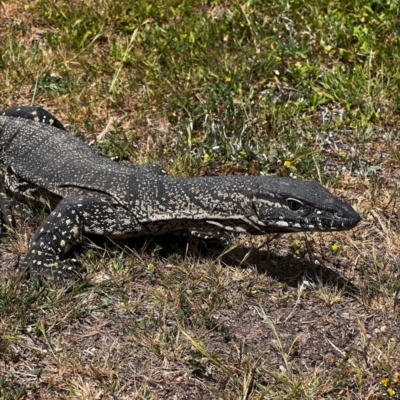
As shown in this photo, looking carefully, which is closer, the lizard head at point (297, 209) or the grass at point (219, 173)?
the grass at point (219, 173)

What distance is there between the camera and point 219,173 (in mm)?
8758

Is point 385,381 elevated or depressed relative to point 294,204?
depressed

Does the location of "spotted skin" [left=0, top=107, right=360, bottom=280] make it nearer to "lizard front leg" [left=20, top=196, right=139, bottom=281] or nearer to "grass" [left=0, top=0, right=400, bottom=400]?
"lizard front leg" [left=20, top=196, right=139, bottom=281]

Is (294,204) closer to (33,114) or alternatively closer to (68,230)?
(68,230)

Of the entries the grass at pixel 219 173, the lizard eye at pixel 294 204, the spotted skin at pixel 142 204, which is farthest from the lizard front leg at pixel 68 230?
the lizard eye at pixel 294 204

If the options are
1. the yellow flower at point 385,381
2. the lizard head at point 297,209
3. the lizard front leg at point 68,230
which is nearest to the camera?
the yellow flower at point 385,381

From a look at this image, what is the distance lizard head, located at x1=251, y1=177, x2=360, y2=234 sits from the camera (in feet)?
22.7

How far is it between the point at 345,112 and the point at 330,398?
405 cm

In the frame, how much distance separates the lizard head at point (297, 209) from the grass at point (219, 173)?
51cm

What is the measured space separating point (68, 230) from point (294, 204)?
1.83 meters

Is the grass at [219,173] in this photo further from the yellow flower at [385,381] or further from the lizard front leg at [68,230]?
the lizard front leg at [68,230]

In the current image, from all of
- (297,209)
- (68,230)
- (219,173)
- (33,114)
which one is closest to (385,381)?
(297,209)

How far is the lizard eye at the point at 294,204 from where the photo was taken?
273 inches

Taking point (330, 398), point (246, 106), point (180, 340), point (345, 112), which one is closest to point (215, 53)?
point (246, 106)
